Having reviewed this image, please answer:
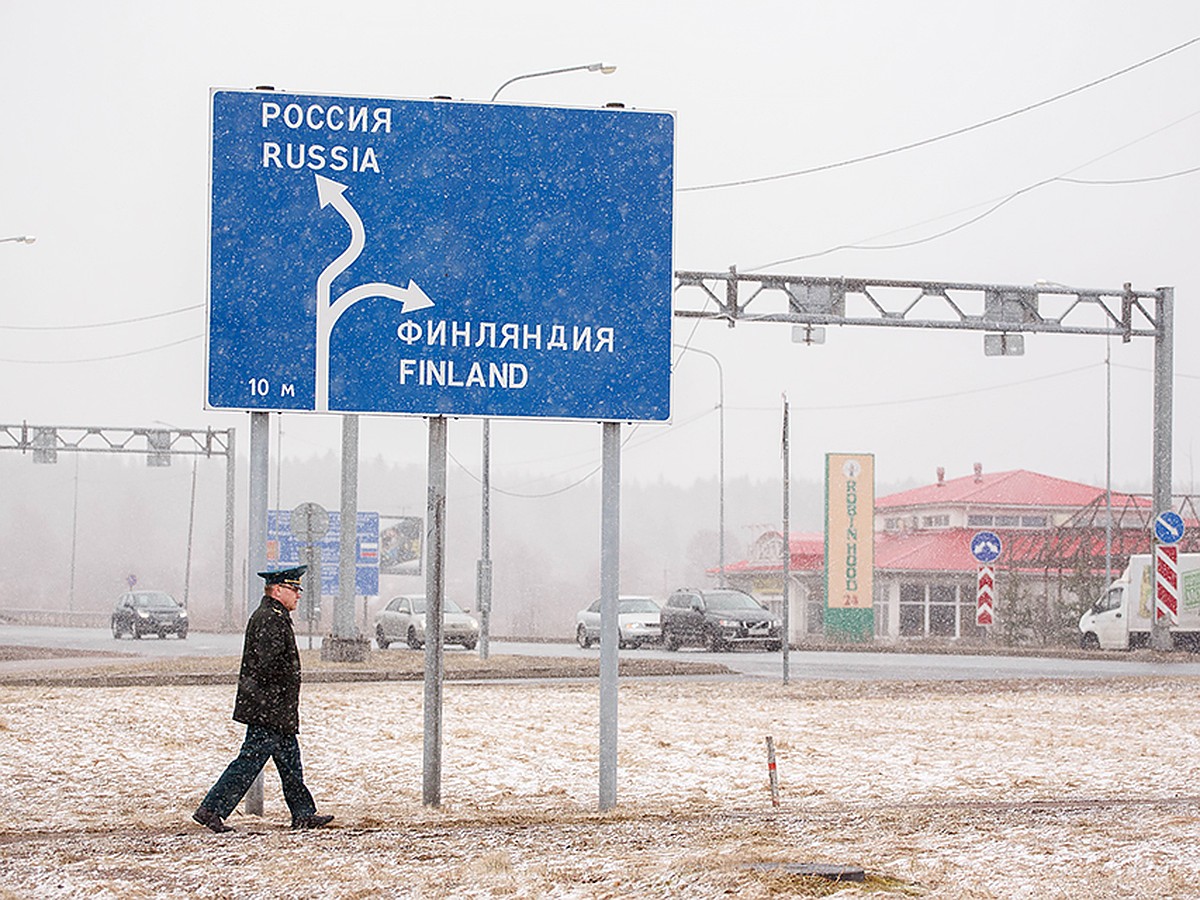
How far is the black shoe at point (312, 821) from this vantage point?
10.5m

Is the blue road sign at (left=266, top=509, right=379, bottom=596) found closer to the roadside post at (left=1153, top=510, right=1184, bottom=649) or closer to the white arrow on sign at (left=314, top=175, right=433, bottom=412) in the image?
the roadside post at (left=1153, top=510, right=1184, bottom=649)

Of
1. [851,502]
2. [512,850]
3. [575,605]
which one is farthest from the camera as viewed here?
[575,605]

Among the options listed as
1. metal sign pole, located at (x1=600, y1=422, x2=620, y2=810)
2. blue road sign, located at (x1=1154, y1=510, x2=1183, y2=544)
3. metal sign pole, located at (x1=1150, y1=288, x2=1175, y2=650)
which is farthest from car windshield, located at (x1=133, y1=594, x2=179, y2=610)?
metal sign pole, located at (x1=600, y1=422, x2=620, y2=810)

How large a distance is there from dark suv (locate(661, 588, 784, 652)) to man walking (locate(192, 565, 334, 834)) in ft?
94.8

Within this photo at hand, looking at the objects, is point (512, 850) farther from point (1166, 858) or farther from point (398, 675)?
point (398, 675)

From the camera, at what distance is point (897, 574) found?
211 ft

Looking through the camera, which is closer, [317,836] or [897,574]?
[317,836]

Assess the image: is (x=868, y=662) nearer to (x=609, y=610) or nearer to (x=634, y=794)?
(x=634, y=794)

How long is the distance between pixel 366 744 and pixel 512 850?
7702 mm

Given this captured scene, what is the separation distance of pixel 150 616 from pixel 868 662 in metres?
25.8

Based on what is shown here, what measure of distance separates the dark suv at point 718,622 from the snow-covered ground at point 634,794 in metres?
15.1

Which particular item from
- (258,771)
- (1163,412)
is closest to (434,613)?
(258,771)

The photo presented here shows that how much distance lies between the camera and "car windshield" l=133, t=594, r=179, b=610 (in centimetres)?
5169

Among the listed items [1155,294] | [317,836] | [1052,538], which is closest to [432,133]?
[317,836]
